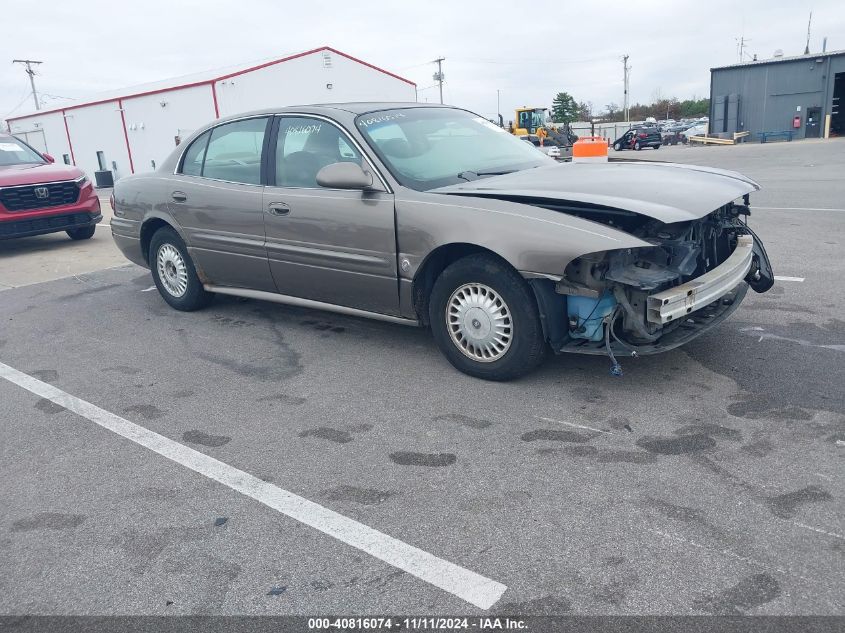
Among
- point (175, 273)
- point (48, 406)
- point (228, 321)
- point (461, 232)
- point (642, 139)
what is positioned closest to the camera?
point (461, 232)

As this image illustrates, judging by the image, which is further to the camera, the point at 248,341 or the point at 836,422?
the point at 248,341

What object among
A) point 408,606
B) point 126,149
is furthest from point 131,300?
point 126,149

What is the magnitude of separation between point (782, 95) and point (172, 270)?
124ft

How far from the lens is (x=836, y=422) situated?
3.35m

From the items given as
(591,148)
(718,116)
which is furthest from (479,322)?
(718,116)

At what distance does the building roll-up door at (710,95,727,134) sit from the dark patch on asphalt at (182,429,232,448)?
3959 cm

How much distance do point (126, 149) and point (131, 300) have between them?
30.0 m

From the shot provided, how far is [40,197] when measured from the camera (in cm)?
980

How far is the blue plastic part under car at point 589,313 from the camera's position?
12.2ft

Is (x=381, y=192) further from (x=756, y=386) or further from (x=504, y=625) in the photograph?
(x=504, y=625)

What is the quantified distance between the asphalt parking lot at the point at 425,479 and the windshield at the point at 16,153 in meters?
6.54

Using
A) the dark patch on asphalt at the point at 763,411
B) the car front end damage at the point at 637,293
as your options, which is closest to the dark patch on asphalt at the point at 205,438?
the car front end damage at the point at 637,293

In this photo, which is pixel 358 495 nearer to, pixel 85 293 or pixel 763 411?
pixel 763 411

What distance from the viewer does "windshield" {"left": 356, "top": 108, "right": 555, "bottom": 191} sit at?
4477 mm
